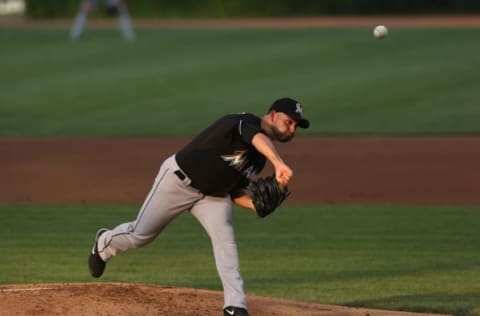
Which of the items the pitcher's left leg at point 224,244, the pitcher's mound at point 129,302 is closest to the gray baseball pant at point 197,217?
the pitcher's left leg at point 224,244

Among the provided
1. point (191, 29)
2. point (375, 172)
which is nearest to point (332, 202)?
point (375, 172)

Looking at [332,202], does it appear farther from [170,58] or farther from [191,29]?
[191,29]

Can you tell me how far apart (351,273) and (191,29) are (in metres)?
30.1

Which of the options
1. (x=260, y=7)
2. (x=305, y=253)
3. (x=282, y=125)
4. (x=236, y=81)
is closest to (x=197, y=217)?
(x=282, y=125)

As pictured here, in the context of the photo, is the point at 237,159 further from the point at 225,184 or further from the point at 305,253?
the point at 305,253

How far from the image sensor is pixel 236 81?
2655 cm

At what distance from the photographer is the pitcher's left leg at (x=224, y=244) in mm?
8047

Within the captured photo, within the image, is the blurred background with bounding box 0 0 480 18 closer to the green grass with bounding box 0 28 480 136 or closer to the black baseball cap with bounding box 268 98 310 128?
the green grass with bounding box 0 28 480 136

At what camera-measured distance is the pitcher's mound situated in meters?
8.38

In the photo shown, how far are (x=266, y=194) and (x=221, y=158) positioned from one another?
1.39 ft

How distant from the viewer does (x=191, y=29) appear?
40062mm

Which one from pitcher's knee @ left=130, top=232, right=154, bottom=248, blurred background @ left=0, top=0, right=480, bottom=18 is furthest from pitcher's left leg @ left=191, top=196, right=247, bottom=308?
blurred background @ left=0, top=0, right=480, bottom=18

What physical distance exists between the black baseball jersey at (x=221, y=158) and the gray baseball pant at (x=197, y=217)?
0.29 ft

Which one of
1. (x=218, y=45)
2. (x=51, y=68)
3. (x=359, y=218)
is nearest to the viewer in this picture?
(x=359, y=218)
